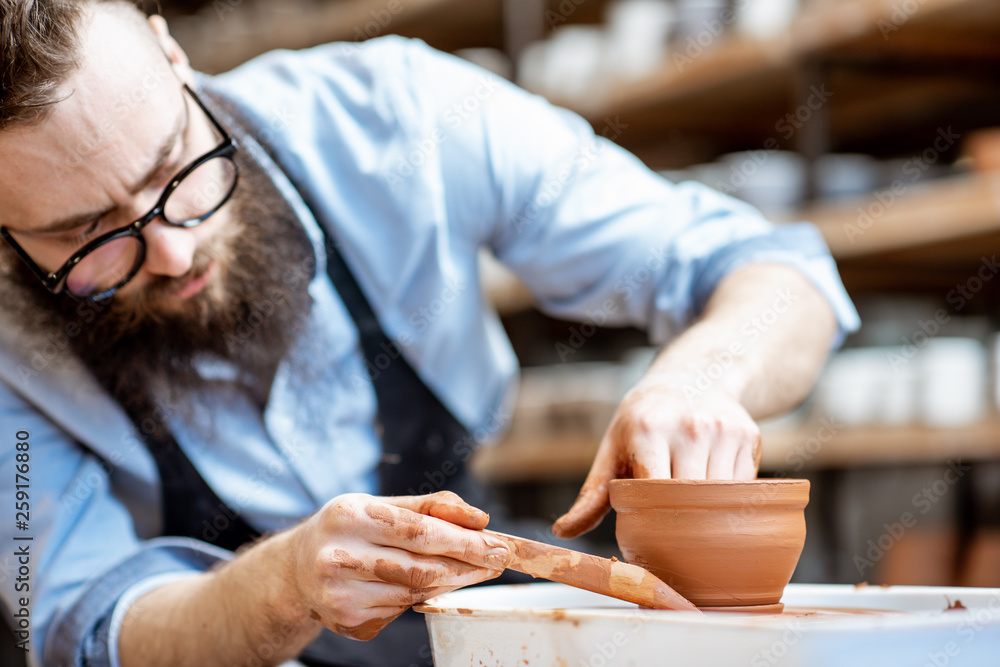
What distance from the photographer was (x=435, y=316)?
4.03ft

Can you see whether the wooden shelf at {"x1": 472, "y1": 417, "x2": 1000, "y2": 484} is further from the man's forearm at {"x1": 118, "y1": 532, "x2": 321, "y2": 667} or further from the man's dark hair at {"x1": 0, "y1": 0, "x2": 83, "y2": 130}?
the man's dark hair at {"x1": 0, "y1": 0, "x2": 83, "y2": 130}

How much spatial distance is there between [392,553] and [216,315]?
19.9 inches

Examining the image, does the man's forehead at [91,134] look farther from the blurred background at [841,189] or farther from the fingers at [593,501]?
the fingers at [593,501]

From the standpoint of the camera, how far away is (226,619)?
0.82 meters

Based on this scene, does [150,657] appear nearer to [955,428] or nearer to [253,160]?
[253,160]

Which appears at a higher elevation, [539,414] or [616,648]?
[616,648]

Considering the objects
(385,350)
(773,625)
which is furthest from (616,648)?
(385,350)

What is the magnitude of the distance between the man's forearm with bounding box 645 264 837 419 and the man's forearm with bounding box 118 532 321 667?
15.9 inches

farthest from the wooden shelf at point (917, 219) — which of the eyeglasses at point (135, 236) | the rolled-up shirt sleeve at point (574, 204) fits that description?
the eyeglasses at point (135, 236)

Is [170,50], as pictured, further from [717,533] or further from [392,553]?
[717,533]

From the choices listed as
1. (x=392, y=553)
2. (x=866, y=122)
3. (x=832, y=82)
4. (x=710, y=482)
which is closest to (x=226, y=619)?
(x=392, y=553)

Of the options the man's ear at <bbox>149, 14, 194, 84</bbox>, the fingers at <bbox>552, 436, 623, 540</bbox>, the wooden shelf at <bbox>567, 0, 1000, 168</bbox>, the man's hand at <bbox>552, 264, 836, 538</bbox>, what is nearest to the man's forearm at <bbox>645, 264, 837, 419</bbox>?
the man's hand at <bbox>552, 264, 836, 538</bbox>

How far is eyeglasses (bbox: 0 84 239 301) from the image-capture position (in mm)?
912

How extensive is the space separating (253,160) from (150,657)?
1.89 feet
